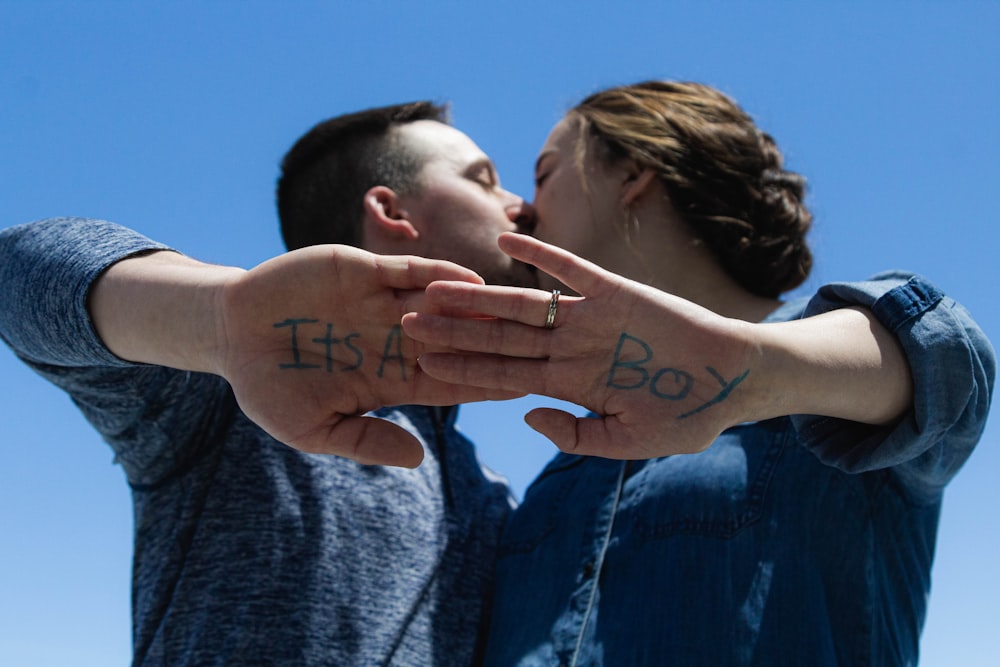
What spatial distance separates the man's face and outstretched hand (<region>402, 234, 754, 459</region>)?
1.89m

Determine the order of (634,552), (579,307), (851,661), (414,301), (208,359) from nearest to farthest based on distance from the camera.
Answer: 1. (579,307)
2. (414,301)
3. (208,359)
4. (851,661)
5. (634,552)

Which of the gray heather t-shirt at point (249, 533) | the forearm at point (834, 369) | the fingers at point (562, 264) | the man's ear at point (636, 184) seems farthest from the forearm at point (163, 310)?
the man's ear at point (636, 184)

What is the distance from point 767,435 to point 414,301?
3.66ft

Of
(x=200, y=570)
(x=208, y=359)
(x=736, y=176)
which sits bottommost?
(x=200, y=570)

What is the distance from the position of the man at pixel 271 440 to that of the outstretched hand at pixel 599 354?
138mm

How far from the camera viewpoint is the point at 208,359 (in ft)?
6.48

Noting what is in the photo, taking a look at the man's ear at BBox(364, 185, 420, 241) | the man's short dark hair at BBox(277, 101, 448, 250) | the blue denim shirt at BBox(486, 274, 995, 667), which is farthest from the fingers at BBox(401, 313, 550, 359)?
the man's short dark hair at BBox(277, 101, 448, 250)

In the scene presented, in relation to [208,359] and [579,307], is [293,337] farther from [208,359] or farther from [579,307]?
[579,307]

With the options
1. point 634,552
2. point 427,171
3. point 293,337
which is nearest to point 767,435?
point 634,552

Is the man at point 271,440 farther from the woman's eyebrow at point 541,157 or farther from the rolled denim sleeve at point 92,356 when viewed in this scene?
the woman's eyebrow at point 541,157

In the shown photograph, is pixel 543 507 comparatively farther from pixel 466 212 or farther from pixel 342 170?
pixel 342 170

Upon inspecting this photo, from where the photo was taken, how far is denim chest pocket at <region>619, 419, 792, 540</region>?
2.27 metres

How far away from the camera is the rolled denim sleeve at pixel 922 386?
6.13 ft

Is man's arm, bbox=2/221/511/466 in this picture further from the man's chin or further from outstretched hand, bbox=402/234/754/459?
the man's chin
